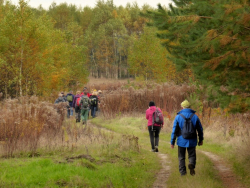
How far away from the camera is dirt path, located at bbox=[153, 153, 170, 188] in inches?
311

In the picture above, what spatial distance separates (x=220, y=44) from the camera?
641 centimetres

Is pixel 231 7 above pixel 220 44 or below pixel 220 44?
above

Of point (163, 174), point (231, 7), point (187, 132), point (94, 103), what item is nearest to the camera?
point (231, 7)

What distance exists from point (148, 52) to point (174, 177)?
1282 inches

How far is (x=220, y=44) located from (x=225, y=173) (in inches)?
153

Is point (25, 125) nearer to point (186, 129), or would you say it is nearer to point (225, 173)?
point (186, 129)

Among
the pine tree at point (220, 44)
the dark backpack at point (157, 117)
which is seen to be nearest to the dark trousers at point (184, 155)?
the pine tree at point (220, 44)

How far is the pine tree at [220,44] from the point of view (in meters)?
6.25

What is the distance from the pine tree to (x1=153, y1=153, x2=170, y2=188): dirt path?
218cm

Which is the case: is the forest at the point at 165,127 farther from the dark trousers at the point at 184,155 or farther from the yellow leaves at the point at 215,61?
the dark trousers at the point at 184,155

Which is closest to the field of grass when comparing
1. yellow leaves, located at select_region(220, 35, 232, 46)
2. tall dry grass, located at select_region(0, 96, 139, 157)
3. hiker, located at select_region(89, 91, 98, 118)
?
tall dry grass, located at select_region(0, 96, 139, 157)

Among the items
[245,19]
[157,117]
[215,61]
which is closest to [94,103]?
[157,117]

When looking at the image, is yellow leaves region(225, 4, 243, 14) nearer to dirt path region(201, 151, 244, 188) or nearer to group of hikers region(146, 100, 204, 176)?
group of hikers region(146, 100, 204, 176)

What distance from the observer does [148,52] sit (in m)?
40.0
